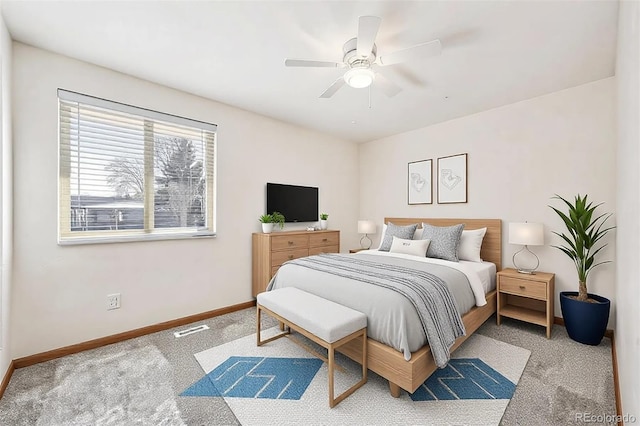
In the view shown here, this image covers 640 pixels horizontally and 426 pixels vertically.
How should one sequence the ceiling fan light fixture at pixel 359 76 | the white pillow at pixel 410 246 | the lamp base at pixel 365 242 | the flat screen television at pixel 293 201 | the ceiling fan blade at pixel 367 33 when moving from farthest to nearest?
the lamp base at pixel 365 242
the flat screen television at pixel 293 201
the white pillow at pixel 410 246
the ceiling fan light fixture at pixel 359 76
the ceiling fan blade at pixel 367 33

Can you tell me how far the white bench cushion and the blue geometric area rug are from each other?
0.42 meters

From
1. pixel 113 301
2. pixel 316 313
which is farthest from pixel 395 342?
pixel 113 301

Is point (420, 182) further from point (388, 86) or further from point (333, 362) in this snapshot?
point (333, 362)

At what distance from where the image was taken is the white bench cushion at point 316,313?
181 cm

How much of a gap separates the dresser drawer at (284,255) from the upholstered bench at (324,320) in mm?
1138

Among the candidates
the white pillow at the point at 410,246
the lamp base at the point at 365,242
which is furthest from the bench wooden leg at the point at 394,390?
the lamp base at the point at 365,242

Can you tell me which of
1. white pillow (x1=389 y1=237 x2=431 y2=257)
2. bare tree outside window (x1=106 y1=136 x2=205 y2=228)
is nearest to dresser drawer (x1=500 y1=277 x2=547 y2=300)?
white pillow (x1=389 y1=237 x2=431 y2=257)

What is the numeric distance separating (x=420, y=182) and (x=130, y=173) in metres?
Answer: 3.77

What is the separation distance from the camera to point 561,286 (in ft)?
9.84

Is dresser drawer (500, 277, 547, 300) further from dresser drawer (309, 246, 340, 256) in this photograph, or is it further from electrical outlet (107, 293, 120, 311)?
electrical outlet (107, 293, 120, 311)

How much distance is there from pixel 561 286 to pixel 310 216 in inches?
126

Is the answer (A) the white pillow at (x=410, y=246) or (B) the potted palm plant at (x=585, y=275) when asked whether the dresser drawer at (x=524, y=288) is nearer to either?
(B) the potted palm plant at (x=585, y=275)

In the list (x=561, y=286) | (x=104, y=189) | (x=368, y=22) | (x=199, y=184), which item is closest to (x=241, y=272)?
(x=199, y=184)

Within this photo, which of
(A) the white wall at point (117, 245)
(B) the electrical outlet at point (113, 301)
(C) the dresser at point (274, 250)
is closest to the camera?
(A) the white wall at point (117, 245)
